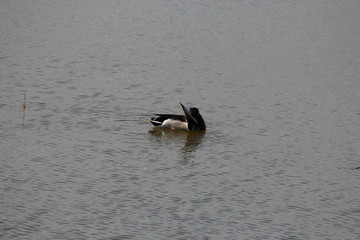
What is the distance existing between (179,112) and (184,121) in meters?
0.81

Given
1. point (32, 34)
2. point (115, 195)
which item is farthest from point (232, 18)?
point (115, 195)

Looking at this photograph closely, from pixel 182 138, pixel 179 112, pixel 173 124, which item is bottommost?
pixel 182 138

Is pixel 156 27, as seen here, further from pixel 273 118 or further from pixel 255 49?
pixel 273 118

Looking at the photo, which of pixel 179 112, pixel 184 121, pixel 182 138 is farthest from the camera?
pixel 179 112

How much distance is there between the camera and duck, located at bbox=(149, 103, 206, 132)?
14898 mm

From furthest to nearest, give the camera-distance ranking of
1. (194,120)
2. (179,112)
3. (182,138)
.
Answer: (179,112)
(182,138)
(194,120)

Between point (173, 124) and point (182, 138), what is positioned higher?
point (173, 124)

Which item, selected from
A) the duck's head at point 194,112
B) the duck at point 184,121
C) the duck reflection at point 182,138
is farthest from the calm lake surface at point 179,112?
the duck's head at point 194,112

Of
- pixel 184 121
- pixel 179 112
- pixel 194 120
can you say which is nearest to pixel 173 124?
pixel 184 121

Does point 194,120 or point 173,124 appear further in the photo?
point 173,124

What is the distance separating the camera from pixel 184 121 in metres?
15.2

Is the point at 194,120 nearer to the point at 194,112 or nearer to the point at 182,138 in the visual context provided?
the point at 194,112

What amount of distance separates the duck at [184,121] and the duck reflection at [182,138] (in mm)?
76

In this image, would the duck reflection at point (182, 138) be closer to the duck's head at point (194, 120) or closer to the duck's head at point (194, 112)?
the duck's head at point (194, 120)
